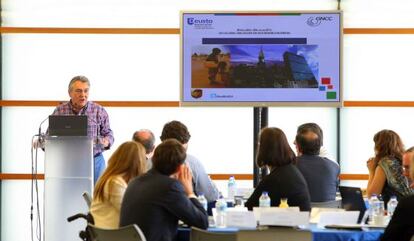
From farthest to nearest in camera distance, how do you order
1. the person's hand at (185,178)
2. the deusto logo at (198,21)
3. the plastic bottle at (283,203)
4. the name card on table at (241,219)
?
the deusto logo at (198,21), the person's hand at (185,178), the plastic bottle at (283,203), the name card on table at (241,219)

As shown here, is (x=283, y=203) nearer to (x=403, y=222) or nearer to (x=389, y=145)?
(x=403, y=222)

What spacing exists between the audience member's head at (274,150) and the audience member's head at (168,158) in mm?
732

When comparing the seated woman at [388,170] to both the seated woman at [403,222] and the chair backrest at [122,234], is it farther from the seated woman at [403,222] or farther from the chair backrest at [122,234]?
the chair backrest at [122,234]

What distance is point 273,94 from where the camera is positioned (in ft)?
28.7

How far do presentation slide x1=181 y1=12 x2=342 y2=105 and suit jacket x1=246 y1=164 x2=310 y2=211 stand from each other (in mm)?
2894

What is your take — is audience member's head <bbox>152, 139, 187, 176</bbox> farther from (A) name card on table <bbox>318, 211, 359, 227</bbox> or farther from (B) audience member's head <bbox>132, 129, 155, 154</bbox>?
(B) audience member's head <bbox>132, 129, 155, 154</bbox>

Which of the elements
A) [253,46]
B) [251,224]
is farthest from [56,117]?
[251,224]

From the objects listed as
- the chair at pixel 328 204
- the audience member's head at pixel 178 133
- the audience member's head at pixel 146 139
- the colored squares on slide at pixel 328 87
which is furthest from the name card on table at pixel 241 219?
the colored squares on slide at pixel 328 87

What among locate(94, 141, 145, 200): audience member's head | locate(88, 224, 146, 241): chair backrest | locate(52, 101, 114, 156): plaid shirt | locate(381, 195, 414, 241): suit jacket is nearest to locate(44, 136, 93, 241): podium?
locate(52, 101, 114, 156): plaid shirt

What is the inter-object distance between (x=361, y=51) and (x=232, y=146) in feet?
5.92

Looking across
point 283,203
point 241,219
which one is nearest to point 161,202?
point 241,219

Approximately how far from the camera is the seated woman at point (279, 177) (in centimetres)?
586

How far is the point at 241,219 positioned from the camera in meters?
5.45

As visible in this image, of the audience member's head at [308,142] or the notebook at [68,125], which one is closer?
the audience member's head at [308,142]
